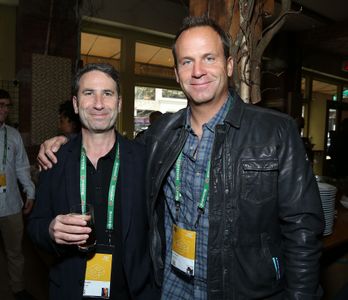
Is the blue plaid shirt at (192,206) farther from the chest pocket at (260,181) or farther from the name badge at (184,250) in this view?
the chest pocket at (260,181)

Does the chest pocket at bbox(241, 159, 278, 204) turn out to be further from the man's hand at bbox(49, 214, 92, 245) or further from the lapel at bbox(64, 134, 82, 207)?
the lapel at bbox(64, 134, 82, 207)

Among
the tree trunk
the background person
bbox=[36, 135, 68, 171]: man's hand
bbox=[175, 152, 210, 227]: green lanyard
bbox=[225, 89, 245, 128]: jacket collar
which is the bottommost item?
the background person

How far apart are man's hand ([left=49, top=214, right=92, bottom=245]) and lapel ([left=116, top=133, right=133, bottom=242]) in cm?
22

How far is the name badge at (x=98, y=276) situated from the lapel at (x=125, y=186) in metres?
0.14

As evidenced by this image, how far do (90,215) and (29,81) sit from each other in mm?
4386

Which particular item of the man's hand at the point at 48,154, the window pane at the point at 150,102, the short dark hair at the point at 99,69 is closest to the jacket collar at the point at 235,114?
the short dark hair at the point at 99,69

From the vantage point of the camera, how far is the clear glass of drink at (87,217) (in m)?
1.35

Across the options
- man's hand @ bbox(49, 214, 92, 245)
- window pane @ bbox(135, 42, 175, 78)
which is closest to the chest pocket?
man's hand @ bbox(49, 214, 92, 245)

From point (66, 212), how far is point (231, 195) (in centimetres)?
79

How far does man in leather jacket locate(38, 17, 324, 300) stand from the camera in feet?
4.22

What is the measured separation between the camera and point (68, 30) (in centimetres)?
538

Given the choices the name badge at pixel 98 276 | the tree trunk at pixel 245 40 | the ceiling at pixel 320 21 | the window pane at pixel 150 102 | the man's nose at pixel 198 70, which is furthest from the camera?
the window pane at pixel 150 102

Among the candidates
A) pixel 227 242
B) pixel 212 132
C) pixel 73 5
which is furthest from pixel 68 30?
pixel 227 242

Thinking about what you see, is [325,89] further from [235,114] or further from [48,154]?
[48,154]
